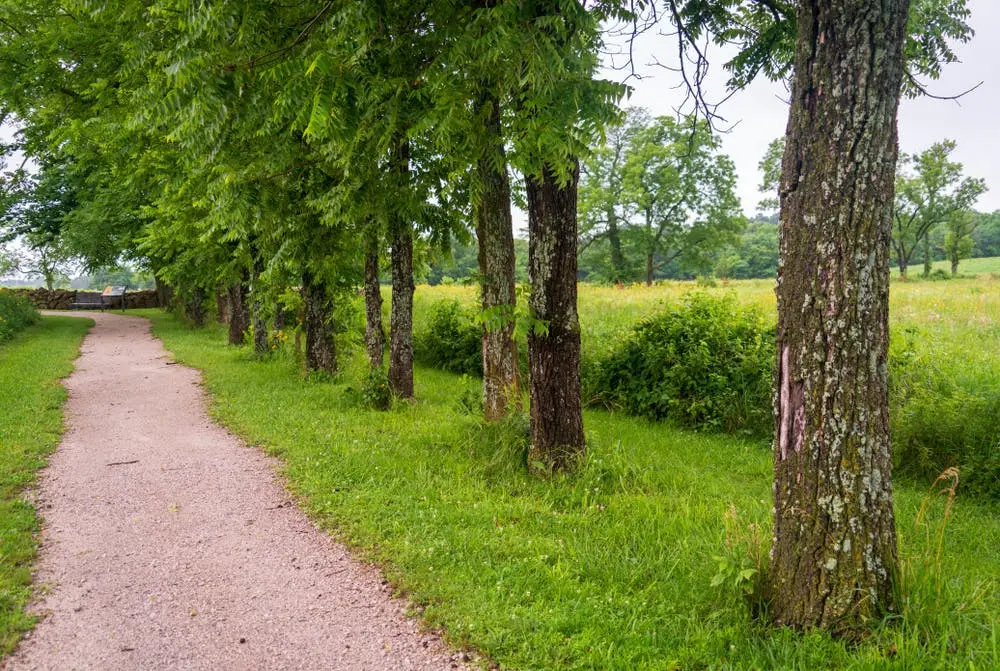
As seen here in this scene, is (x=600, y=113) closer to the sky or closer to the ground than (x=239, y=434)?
closer to the sky

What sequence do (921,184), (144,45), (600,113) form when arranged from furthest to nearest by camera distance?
(921,184) < (144,45) < (600,113)

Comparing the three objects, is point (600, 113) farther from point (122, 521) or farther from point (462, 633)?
point (122, 521)

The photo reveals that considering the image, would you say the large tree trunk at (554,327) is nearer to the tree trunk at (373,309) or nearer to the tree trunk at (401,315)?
the tree trunk at (401,315)

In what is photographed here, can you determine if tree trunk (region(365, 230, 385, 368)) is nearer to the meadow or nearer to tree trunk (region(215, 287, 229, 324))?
the meadow

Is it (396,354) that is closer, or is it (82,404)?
(396,354)

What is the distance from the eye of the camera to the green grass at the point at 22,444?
4.12 m

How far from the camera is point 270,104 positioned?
5234 millimetres

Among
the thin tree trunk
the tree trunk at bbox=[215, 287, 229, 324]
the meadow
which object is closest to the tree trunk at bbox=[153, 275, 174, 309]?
the tree trunk at bbox=[215, 287, 229, 324]

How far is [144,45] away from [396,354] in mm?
5896

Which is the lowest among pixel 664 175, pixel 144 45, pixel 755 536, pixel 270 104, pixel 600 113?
pixel 755 536

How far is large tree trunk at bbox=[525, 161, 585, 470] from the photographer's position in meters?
5.89

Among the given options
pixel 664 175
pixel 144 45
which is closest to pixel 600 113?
pixel 144 45

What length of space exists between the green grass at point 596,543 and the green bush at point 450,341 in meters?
5.23

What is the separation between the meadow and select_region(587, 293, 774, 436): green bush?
0.42 m
